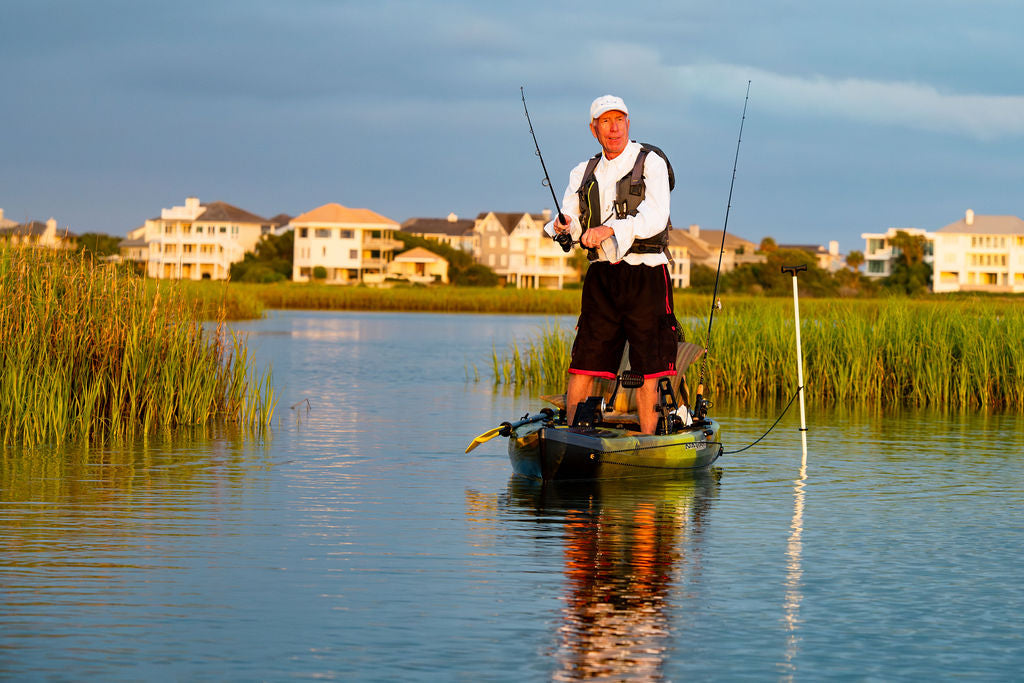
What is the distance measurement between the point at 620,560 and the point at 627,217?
10.3 ft

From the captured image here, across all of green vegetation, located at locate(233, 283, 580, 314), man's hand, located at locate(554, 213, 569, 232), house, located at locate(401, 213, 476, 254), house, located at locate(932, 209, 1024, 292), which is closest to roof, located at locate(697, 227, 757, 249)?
house, located at locate(401, 213, 476, 254)


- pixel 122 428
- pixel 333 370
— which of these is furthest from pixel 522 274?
pixel 122 428

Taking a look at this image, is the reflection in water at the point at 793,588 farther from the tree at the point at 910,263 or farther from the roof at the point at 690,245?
the roof at the point at 690,245

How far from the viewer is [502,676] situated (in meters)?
6.01

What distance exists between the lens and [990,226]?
422 feet

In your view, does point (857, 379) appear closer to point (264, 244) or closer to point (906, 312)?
point (906, 312)

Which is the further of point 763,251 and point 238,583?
point 763,251

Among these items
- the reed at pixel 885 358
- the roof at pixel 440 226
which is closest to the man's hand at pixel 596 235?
the reed at pixel 885 358

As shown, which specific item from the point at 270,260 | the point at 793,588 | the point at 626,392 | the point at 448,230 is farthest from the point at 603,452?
the point at 448,230

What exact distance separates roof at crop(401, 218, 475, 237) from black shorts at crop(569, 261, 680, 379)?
13420 centimetres

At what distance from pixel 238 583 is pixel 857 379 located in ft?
48.1

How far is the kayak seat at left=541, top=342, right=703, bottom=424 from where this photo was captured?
11.8 meters

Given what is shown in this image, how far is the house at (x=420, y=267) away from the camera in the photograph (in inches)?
4520

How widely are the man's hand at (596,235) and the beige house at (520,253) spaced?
118 meters
